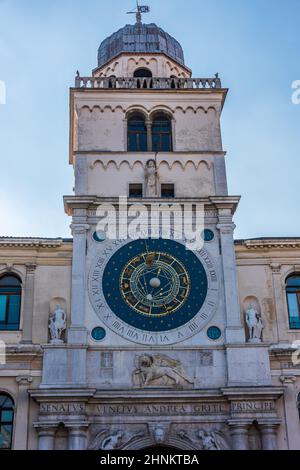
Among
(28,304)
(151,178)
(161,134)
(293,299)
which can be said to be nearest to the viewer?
(28,304)

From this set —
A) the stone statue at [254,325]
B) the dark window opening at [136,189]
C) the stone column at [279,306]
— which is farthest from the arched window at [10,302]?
the stone column at [279,306]

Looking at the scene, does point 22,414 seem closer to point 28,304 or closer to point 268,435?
point 28,304

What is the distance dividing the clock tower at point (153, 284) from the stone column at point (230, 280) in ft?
0.11

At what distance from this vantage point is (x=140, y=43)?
31.6 metres

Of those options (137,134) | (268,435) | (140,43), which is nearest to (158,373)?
(268,435)

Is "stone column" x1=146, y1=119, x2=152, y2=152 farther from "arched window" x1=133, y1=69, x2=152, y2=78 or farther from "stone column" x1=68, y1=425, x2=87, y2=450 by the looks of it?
"stone column" x1=68, y1=425, x2=87, y2=450

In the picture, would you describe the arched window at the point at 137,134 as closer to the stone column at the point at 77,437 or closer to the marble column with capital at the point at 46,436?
the stone column at the point at 77,437

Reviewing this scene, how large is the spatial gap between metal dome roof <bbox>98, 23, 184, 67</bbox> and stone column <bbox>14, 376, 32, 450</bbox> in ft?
47.3

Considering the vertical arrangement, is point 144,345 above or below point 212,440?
above

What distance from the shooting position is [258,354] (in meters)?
23.9

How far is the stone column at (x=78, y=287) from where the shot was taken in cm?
2394

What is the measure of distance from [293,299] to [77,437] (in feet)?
28.1

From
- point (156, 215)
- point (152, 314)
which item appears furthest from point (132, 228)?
point (152, 314)
